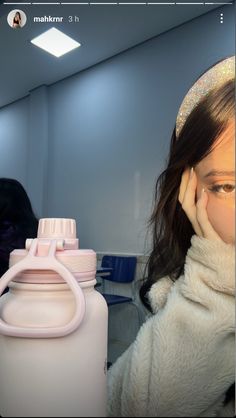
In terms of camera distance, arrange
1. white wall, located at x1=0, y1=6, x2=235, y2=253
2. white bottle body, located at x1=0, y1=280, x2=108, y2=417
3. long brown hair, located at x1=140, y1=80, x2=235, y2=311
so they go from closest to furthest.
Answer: white bottle body, located at x1=0, y1=280, x2=108, y2=417 → long brown hair, located at x1=140, y1=80, x2=235, y2=311 → white wall, located at x1=0, y1=6, x2=235, y2=253

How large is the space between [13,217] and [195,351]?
0.28m

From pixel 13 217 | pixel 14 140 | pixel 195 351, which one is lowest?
pixel 195 351

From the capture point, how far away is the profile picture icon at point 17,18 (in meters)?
0.35

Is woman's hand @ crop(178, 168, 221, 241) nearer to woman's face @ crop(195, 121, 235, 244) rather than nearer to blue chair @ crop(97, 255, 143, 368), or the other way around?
woman's face @ crop(195, 121, 235, 244)

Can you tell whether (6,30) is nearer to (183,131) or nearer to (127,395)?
(183,131)

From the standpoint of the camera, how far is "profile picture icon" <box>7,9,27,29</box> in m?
0.35

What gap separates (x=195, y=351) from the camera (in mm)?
286

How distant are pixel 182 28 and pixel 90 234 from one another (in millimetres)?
313

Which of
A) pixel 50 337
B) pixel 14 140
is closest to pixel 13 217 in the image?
pixel 14 140

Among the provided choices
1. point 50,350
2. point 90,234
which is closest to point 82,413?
point 50,350

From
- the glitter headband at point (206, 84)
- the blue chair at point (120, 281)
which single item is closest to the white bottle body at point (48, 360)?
the blue chair at point (120, 281)

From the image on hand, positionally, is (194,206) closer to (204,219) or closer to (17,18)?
(204,219)

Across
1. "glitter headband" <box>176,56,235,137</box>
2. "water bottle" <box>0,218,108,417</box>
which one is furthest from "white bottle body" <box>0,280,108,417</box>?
"glitter headband" <box>176,56,235,137</box>

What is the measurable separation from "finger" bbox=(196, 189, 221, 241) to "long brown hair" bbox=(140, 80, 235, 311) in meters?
0.04
